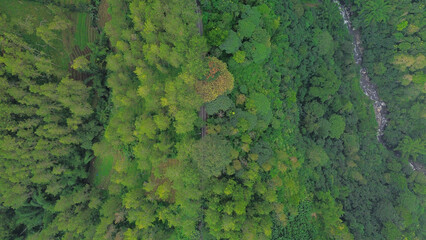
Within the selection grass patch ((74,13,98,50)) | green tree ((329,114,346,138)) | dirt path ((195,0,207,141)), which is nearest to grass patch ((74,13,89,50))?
grass patch ((74,13,98,50))

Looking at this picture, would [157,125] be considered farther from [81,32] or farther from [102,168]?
[81,32]

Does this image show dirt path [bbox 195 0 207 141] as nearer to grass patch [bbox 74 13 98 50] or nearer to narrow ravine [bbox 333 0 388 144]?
grass patch [bbox 74 13 98 50]

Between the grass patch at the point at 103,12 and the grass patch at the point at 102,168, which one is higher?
the grass patch at the point at 103,12

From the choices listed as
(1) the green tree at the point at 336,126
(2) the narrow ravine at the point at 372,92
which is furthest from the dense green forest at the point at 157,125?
(2) the narrow ravine at the point at 372,92

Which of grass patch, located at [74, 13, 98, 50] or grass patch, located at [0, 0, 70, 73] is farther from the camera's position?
grass patch, located at [74, 13, 98, 50]

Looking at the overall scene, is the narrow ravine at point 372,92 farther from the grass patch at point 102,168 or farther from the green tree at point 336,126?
the grass patch at point 102,168

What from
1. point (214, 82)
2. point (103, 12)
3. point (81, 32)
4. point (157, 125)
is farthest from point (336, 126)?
point (81, 32)

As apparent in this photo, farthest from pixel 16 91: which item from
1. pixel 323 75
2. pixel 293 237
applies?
pixel 323 75

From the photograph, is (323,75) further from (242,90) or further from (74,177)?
(74,177)
